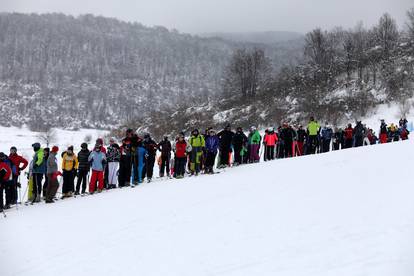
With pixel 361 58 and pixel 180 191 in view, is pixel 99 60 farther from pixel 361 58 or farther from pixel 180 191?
pixel 180 191

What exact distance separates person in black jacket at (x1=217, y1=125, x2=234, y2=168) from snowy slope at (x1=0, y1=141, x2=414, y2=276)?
3.24m

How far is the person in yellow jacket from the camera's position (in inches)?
594

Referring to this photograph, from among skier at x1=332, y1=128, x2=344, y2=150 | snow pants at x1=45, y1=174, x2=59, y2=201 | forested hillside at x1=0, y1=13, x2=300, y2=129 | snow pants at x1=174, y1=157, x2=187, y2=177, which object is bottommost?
snow pants at x1=45, y1=174, x2=59, y2=201

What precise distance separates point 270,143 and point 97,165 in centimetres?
763

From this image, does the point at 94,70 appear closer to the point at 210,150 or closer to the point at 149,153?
the point at 149,153

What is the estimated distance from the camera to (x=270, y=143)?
63.2 feet

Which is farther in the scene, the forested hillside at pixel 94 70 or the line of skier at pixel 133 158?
the forested hillside at pixel 94 70

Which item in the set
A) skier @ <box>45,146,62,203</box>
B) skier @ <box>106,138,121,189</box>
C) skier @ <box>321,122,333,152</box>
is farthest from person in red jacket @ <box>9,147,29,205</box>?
skier @ <box>321,122,333,152</box>

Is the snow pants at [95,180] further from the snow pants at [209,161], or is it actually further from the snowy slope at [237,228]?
the snow pants at [209,161]

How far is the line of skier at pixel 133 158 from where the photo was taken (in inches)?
581

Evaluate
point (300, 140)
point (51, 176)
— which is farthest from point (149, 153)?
point (300, 140)

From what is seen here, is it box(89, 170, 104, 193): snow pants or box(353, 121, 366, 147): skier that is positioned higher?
box(353, 121, 366, 147): skier

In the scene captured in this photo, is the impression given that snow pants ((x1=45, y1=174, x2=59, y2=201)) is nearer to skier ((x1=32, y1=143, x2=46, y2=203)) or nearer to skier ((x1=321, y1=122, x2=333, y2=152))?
skier ((x1=32, y1=143, x2=46, y2=203))

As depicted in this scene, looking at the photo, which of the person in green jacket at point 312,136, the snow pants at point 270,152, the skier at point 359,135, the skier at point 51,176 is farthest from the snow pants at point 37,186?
the skier at point 359,135
